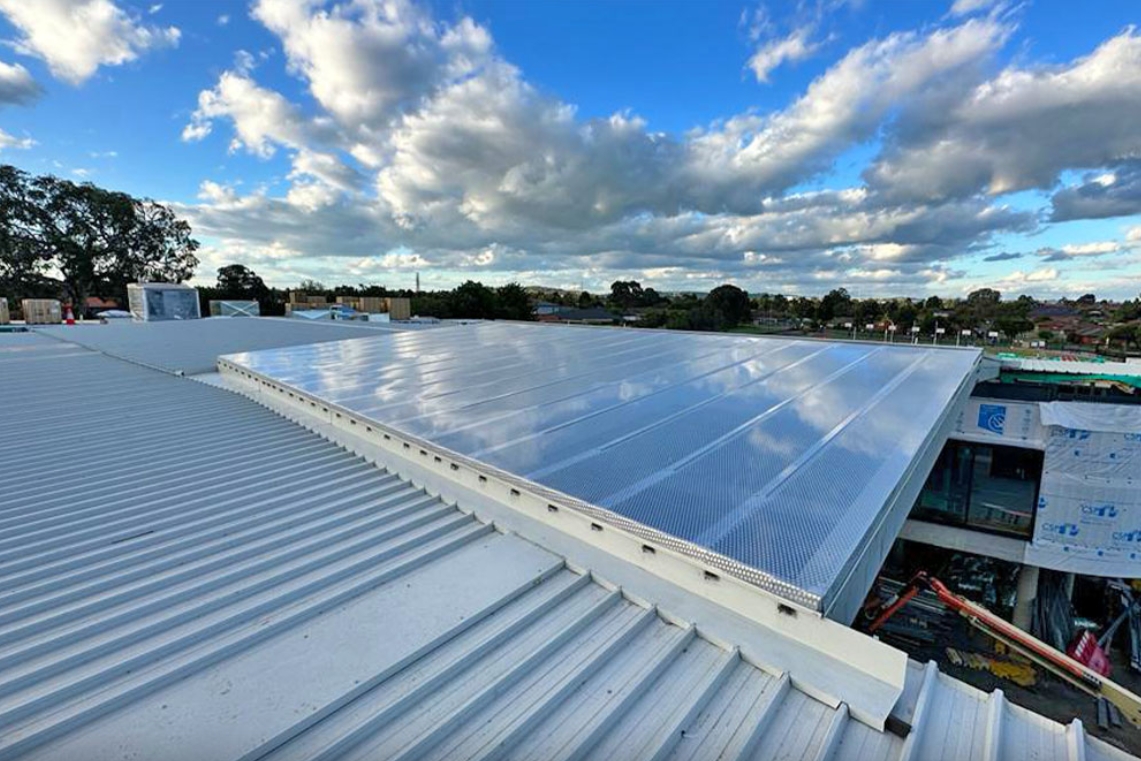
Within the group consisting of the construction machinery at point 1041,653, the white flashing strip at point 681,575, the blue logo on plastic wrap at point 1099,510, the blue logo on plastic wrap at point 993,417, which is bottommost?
the construction machinery at point 1041,653

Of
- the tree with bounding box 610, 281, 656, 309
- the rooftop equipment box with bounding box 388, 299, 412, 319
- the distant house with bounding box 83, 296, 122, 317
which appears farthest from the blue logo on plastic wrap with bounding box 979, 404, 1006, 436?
the tree with bounding box 610, 281, 656, 309

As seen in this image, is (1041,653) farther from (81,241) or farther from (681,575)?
(81,241)

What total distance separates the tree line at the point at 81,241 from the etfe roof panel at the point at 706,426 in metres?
39.6

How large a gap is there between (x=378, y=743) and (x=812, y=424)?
349 cm

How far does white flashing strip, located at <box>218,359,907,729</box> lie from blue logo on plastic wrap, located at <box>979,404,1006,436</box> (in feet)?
41.5

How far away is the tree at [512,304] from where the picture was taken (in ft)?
148

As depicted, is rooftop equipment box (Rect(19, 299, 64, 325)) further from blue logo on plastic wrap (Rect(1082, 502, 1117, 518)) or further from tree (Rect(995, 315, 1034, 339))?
tree (Rect(995, 315, 1034, 339))

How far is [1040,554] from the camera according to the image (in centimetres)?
1099

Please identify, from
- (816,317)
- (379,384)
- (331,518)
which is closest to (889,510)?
(331,518)

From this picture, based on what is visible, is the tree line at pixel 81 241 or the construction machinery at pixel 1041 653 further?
the tree line at pixel 81 241

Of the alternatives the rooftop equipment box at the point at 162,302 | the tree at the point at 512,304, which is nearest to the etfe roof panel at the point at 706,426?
the rooftop equipment box at the point at 162,302

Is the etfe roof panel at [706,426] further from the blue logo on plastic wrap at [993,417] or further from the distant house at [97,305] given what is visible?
the distant house at [97,305]

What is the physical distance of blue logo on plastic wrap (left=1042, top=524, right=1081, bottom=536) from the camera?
10.9m

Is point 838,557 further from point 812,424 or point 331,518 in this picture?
point 331,518
